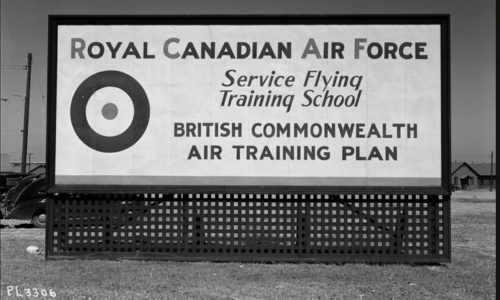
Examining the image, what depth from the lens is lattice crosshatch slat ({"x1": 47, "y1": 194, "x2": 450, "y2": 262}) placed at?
8.38m

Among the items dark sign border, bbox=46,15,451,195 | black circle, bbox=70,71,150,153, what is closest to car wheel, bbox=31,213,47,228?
dark sign border, bbox=46,15,451,195

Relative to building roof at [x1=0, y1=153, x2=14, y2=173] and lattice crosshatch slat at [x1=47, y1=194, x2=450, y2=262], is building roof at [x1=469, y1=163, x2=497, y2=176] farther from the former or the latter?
lattice crosshatch slat at [x1=47, y1=194, x2=450, y2=262]

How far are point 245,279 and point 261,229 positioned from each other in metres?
1.27

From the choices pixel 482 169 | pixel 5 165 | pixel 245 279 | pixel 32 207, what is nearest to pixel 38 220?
pixel 32 207

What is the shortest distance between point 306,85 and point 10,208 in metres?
11.6

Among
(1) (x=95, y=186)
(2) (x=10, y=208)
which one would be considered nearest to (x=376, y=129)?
(1) (x=95, y=186)

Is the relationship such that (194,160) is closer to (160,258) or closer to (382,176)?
(160,258)

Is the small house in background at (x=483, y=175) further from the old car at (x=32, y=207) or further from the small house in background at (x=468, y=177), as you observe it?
the old car at (x=32, y=207)

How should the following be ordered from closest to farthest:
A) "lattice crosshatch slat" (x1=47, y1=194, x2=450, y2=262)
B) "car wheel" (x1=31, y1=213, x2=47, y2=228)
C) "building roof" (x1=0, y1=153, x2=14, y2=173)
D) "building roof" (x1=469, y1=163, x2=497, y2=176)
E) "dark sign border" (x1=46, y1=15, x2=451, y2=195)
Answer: "dark sign border" (x1=46, y1=15, x2=451, y2=195), "lattice crosshatch slat" (x1=47, y1=194, x2=450, y2=262), "car wheel" (x1=31, y1=213, x2=47, y2=228), "building roof" (x1=0, y1=153, x2=14, y2=173), "building roof" (x1=469, y1=163, x2=497, y2=176)

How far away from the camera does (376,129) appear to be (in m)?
8.37

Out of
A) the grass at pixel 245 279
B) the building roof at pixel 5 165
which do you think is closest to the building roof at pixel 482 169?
the building roof at pixel 5 165

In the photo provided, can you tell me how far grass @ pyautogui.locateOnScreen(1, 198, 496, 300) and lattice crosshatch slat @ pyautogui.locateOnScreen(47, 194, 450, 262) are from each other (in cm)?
20

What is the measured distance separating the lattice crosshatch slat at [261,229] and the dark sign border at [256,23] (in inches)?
8.6

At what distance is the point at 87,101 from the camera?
8.51 meters
